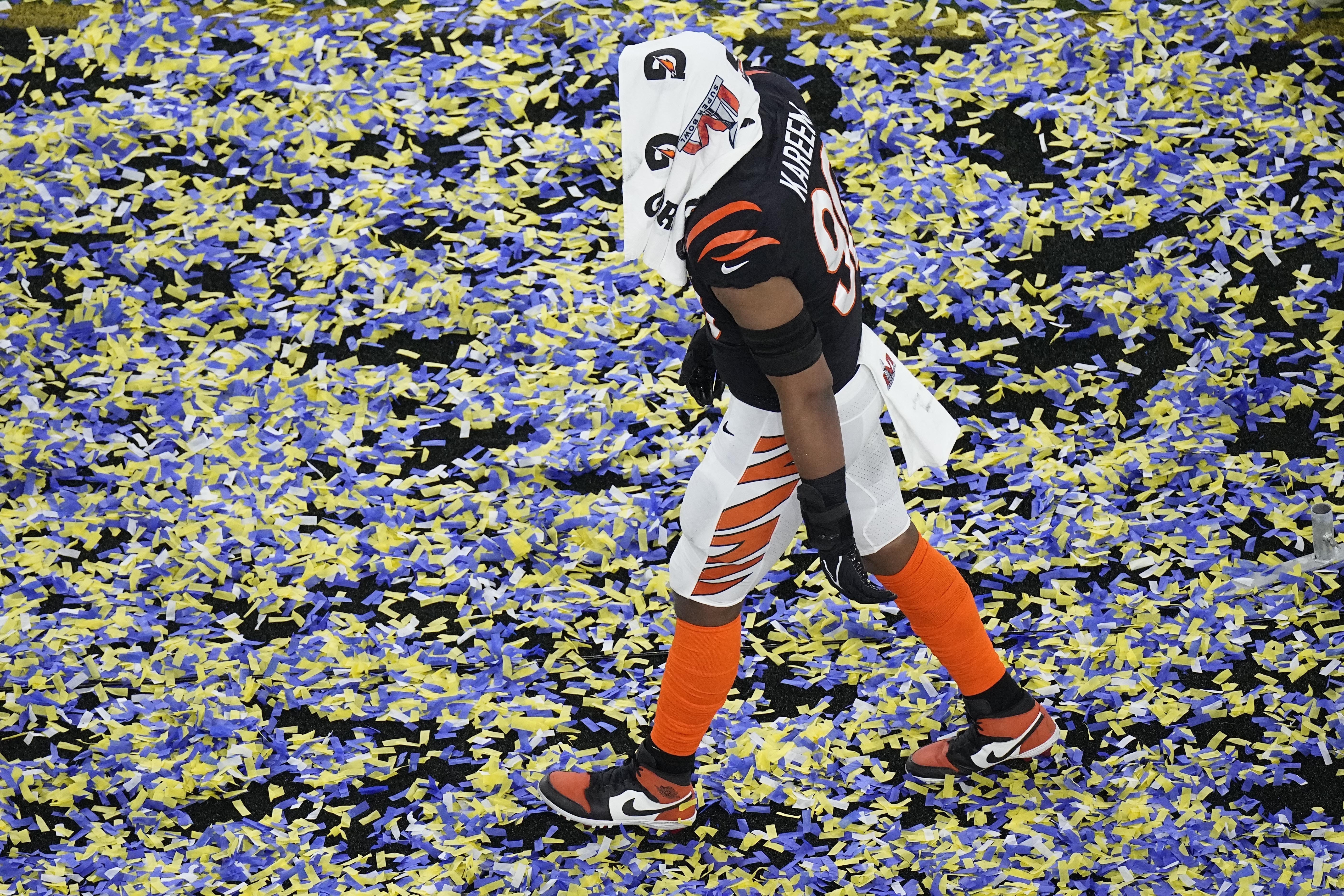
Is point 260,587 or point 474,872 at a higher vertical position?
point 260,587

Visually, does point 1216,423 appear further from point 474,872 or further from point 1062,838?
point 474,872

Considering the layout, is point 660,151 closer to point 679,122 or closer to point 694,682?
point 679,122

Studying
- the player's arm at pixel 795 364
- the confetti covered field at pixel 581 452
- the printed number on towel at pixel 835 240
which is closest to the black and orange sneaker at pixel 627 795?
the confetti covered field at pixel 581 452

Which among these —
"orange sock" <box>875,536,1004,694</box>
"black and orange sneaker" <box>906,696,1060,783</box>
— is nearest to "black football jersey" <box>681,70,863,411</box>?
"orange sock" <box>875,536,1004,694</box>

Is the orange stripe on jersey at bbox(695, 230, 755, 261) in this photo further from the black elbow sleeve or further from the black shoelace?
the black shoelace

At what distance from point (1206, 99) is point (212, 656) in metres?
5.33

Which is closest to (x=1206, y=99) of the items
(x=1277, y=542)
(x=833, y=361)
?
(x=1277, y=542)

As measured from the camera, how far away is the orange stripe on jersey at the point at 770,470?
3.67 meters

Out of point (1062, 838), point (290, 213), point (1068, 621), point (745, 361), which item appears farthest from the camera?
point (290, 213)

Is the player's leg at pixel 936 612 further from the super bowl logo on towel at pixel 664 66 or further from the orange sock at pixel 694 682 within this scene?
the super bowl logo on towel at pixel 664 66

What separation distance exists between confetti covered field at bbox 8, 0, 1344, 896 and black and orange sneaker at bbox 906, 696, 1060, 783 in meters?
0.12

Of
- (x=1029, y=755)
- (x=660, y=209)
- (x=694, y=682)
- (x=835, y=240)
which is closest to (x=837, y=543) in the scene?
(x=694, y=682)

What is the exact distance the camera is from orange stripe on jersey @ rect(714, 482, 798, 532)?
12.1ft

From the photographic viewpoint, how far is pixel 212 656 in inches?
189
